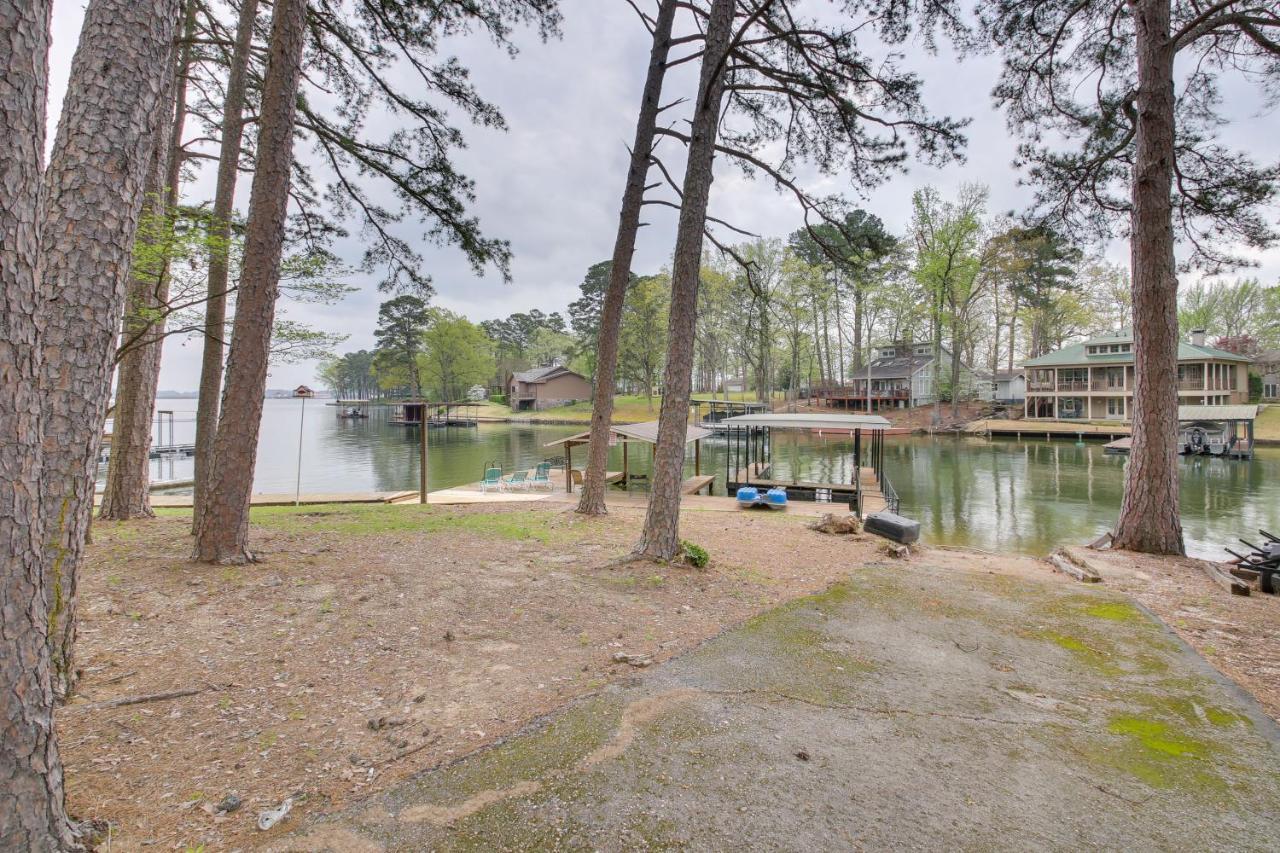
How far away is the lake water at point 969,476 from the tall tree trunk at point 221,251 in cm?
922

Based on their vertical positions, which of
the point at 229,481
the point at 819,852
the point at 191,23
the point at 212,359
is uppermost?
the point at 191,23

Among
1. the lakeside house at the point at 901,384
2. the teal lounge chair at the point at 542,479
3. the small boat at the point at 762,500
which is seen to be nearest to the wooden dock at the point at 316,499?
the teal lounge chair at the point at 542,479

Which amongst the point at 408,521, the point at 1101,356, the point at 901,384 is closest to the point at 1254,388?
the point at 1101,356

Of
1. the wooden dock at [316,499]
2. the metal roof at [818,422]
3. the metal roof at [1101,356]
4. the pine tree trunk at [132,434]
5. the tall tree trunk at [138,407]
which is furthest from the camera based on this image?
the metal roof at [1101,356]

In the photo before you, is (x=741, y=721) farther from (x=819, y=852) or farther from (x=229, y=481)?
(x=229, y=481)

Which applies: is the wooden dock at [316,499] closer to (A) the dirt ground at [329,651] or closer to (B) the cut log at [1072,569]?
(A) the dirt ground at [329,651]

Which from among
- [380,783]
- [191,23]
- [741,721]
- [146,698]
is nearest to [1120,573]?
[741,721]

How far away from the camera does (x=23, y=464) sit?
5.02ft

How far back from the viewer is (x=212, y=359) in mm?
6859

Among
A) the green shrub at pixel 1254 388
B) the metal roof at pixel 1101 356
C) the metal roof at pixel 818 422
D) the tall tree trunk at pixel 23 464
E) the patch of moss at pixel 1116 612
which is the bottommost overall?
the patch of moss at pixel 1116 612

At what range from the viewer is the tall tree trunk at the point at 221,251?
20.3 ft

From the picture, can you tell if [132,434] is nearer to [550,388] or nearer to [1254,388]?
[1254,388]

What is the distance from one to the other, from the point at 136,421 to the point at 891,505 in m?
14.7

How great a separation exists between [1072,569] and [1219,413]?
29.4 m
